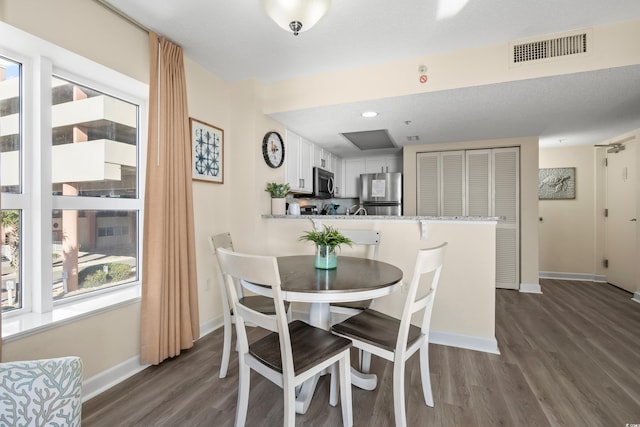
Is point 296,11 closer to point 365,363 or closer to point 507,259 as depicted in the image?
point 365,363

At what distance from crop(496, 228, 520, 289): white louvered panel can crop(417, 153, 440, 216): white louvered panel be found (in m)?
0.93

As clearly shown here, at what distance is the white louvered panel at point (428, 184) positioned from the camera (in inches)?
176

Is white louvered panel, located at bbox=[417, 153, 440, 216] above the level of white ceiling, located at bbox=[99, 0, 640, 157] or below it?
below

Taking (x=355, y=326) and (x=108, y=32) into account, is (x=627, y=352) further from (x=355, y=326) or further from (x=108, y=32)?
(x=108, y=32)

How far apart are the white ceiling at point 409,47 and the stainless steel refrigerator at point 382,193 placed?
4.29ft

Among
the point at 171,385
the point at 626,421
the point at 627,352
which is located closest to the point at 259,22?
the point at 171,385

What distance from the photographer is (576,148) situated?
4.71m

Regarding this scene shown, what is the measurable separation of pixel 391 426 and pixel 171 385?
1.34 m

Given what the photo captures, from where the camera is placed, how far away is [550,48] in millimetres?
2148

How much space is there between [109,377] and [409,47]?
122 inches

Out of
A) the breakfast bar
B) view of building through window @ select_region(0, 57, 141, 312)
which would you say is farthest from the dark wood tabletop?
view of building through window @ select_region(0, 57, 141, 312)

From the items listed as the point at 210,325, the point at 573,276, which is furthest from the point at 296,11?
the point at 573,276

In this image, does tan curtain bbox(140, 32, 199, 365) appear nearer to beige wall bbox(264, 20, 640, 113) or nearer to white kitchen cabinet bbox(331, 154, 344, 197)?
beige wall bbox(264, 20, 640, 113)

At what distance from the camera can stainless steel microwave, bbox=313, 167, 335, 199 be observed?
4.19 meters
